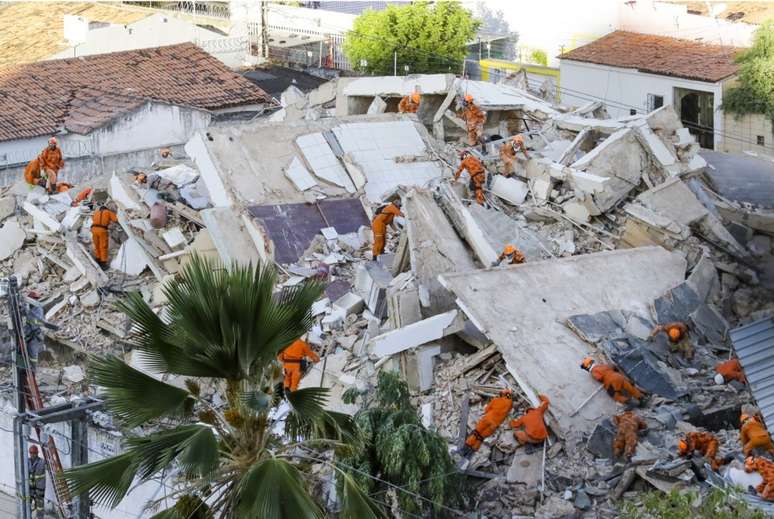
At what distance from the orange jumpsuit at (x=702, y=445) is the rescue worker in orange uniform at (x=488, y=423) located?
192 cm

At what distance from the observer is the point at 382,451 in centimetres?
987

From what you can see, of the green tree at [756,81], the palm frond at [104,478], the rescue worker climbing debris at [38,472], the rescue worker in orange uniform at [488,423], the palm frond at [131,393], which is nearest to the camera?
the palm frond at [104,478]

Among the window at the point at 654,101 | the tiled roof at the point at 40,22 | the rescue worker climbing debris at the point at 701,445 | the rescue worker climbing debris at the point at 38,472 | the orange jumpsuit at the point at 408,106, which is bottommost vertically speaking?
the rescue worker climbing debris at the point at 38,472

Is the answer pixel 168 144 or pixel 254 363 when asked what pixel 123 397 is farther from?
pixel 168 144

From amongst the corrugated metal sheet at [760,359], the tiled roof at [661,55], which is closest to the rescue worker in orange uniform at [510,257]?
the corrugated metal sheet at [760,359]

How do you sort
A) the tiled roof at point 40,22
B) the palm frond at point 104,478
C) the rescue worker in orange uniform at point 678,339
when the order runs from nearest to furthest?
the palm frond at point 104,478, the rescue worker in orange uniform at point 678,339, the tiled roof at point 40,22

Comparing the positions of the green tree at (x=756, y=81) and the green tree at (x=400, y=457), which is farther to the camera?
the green tree at (x=756, y=81)

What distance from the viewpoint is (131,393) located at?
8.52m

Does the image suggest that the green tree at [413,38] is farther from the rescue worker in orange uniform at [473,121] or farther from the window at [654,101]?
the rescue worker in orange uniform at [473,121]

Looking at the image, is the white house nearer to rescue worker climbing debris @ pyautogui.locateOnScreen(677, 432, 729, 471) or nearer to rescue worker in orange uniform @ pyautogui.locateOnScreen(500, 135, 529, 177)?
rescue worker in orange uniform @ pyautogui.locateOnScreen(500, 135, 529, 177)

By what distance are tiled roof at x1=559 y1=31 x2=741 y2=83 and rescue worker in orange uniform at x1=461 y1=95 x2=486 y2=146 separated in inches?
459

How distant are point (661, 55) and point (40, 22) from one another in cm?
1995

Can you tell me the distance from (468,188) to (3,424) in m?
8.08

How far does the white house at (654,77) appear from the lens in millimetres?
30922
